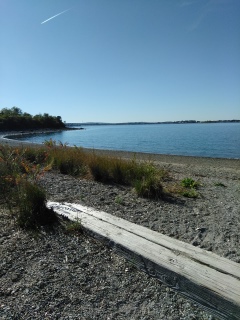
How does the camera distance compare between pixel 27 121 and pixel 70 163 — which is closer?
pixel 70 163

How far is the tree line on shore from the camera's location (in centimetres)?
8845

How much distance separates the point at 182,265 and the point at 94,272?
3.12 ft

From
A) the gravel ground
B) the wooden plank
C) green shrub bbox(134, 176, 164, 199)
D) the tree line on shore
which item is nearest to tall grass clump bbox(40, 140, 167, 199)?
green shrub bbox(134, 176, 164, 199)

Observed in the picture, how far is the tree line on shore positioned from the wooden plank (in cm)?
9173

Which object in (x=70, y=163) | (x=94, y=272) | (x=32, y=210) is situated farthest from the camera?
(x=70, y=163)

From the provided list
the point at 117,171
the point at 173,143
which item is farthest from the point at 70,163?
the point at 173,143

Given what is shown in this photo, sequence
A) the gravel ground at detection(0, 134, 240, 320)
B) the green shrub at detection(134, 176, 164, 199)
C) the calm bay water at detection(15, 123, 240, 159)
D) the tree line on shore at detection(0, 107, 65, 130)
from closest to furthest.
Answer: the gravel ground at detection(0, 134, 240, 320), the green shrub at detection(134, 176, 164, 199), the calm bay water at detection(15, 123, 240, 159), the tree line on shore at detection(0, 107, 65, 130)

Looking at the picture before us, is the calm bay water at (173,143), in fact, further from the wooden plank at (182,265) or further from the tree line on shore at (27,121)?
the tree line on shore at (27,121)

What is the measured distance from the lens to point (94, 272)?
9.41 ft

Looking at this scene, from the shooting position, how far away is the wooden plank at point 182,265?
2197 millimetres

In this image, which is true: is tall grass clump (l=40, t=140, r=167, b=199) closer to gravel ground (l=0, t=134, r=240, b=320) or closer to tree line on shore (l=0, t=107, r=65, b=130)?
gravel ground (l=0, t=134, r=240, b=320)

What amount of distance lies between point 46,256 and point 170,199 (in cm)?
337

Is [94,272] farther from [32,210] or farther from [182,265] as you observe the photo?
[32,210]

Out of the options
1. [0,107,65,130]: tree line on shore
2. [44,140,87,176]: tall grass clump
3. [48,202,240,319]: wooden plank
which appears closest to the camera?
[48,202,240,319]: wooden plank
